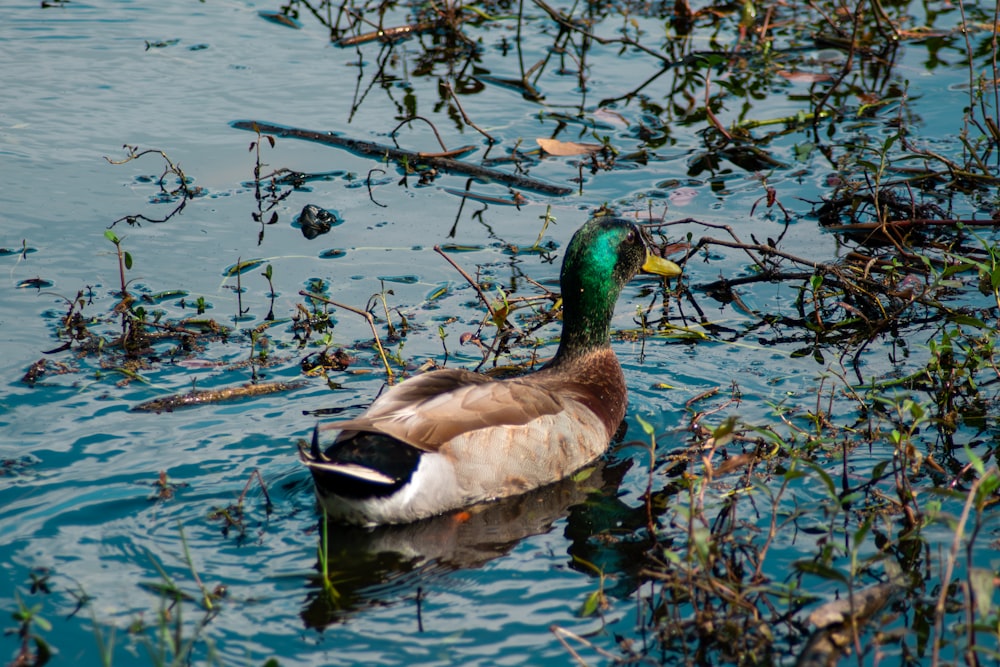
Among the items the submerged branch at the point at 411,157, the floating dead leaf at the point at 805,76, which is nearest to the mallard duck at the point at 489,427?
the submerged branch at the point at 411,157

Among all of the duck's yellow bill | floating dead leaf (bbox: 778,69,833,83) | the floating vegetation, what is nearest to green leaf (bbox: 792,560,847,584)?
the duck's yellow bill

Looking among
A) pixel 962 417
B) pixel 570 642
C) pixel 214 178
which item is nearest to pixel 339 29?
pixel 214 178

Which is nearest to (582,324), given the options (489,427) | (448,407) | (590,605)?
(489,427)

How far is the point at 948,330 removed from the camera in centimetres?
622

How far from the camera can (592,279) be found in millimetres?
5773

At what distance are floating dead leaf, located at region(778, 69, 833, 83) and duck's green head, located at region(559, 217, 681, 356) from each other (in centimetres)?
418

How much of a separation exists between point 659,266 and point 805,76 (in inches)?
160

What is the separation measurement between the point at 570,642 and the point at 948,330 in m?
3.40

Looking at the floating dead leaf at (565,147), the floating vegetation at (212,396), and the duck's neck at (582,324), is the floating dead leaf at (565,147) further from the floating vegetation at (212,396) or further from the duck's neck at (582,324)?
the floating vegetation at (212,396)

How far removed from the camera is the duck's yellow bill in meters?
6.09

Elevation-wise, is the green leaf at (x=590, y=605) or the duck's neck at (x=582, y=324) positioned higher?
the duck's neck at (x=582, y=324)

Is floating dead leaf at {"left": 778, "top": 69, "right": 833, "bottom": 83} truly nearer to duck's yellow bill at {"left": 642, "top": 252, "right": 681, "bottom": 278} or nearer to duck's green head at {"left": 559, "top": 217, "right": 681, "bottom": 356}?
duck's yellow bill at {"left": 642, "top": 252, "right": 681, "bottom": 278}

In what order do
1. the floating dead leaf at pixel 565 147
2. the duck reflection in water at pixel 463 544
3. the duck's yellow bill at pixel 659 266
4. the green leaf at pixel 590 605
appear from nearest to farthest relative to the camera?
the green leaf at pixel 590 605
the duck reflection in water at pixel 463 544
the duck's yellow bill at pixel 659 266
the floating dead leaf at pixel 565 147

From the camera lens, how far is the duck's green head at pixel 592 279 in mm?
5762
